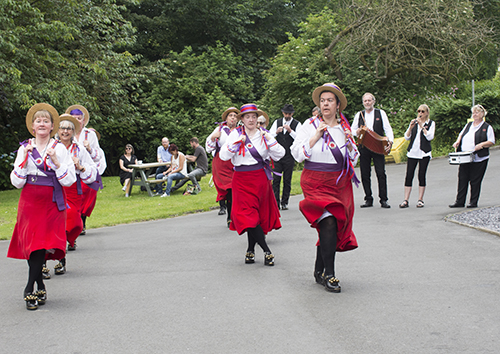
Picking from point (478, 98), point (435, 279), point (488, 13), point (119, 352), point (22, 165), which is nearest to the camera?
point (119, 352)

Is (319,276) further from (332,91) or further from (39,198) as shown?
(39,198)

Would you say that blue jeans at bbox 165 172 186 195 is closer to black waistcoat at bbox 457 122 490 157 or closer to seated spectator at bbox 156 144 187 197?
seated spectator at bbox 156 144 187 197

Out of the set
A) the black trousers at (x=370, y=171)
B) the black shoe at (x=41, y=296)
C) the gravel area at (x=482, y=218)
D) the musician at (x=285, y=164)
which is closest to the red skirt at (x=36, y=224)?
the black shoe at (x=41, y=296)

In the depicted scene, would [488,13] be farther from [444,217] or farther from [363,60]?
[444,217]

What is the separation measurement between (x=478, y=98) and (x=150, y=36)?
18.7 meters

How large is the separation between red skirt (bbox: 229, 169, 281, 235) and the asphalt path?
1.74ft

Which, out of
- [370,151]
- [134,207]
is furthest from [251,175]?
[134,207]

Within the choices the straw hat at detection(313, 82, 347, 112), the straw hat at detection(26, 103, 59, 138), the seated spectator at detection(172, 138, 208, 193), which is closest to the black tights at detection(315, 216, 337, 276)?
the straw hat at detection(313, 82, 347, 112)

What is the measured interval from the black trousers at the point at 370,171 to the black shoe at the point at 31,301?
7.36m

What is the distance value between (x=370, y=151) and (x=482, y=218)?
2.81m

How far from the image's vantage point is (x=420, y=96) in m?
24.3

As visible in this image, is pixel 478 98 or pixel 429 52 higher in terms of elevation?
pixel 429 52

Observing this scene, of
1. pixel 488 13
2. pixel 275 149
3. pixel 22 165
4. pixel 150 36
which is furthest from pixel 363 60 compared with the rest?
pixel 22 165

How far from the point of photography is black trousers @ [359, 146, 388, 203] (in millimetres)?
11102
